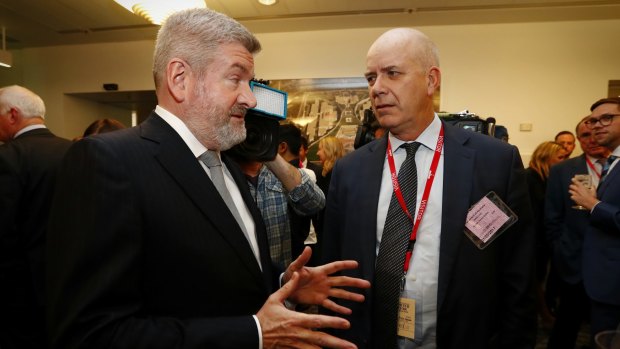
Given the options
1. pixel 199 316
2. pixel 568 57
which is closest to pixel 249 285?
pixel 199 316

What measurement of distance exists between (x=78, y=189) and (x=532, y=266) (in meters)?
1.52

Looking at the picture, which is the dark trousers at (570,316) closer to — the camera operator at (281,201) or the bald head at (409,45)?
the camera operator at (281,201)

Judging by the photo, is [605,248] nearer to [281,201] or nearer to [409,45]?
[409,45]

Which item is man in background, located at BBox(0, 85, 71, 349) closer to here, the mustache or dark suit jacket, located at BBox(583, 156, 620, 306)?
the mustache

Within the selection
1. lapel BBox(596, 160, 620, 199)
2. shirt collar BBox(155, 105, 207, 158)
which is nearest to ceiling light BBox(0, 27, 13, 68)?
shirt collar BBox(155, 105, 207, 158)

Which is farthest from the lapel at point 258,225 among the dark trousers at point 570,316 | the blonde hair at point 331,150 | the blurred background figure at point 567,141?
the blurred background figure at point 567,141

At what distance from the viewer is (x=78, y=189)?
0.83 meters

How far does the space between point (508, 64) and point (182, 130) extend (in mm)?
5670

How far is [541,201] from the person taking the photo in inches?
146

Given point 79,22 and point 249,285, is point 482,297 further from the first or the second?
point 79,22

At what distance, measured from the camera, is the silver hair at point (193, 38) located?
1.09 metres

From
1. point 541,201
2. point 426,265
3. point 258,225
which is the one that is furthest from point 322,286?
point 541,201

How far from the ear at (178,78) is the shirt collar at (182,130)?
55mm

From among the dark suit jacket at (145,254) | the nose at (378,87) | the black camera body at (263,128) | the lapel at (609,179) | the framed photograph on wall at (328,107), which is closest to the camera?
the dark suit jacket at (145,254)
